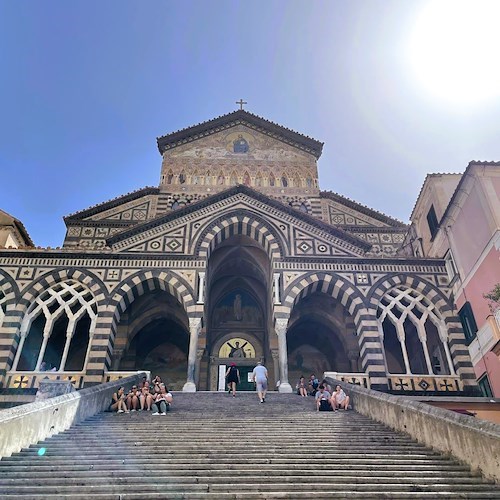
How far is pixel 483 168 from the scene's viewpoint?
53.9ft

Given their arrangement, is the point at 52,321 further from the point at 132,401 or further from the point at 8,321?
the point at 132,401

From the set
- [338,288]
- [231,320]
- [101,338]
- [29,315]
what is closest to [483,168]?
[338,288]

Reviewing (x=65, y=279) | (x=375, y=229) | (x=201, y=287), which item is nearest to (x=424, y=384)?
(x=201, y=287)

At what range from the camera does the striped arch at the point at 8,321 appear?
16589mm

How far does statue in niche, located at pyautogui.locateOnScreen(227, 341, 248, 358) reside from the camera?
21766mm

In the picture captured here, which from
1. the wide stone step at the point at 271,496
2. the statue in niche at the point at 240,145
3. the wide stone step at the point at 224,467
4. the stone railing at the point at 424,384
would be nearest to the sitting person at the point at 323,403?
the wide stone step at the point at 224,467

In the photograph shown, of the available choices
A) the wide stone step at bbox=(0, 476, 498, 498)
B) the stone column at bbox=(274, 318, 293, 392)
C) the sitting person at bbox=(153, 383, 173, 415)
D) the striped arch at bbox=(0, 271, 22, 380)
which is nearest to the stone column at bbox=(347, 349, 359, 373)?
the stone column at bbox=(274, 318, 293, 392)

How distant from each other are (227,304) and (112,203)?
364 inches

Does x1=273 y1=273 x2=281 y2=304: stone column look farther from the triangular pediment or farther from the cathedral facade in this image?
the triangular pediment

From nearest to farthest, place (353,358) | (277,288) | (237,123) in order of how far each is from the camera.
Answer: (277,288)
(353,358)
(237,123)

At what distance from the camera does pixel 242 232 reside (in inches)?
830

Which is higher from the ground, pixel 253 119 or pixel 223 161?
pixel 253 119

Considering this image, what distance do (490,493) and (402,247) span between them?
66.5 feet

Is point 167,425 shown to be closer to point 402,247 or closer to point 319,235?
point 319,235
